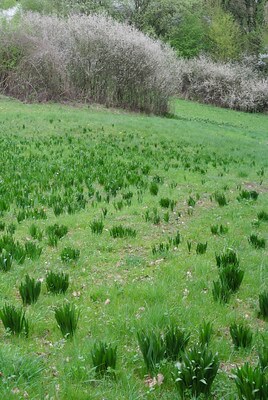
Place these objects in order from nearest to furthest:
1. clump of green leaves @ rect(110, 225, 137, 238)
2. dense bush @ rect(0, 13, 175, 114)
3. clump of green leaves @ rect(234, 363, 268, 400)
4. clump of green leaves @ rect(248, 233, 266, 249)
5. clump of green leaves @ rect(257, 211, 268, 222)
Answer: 1. clump of green leaves @ rect(234, 363, 268, 400)
2. clump of green leaves @ rect(248, 233, 266, 249)
3. clump of green leaves @ rect(110, 225, 137, 238)
4. clump of green leaves @ rect(257, 211, 268, 222)
5. dense bush @ rect(0, 13, 175, 114)

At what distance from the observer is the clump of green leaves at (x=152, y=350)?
3.14 metres

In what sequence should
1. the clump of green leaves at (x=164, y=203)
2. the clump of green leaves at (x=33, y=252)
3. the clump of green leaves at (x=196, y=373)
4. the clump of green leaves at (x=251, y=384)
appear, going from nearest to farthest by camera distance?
the clump of green leaves at (x=251, y=384)
the clump of green leaves at (x=196, y=373)
the clump of green leaves at (x=33, y=252)
the clump of green leaves at (x=164, y=203)

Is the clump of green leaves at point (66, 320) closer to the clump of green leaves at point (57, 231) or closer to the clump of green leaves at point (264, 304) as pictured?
the clump of green leaves at point (264, 304)

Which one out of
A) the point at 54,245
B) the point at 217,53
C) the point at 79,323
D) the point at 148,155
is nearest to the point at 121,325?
the point at 79,323

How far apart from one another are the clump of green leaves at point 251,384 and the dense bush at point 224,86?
43.7 m

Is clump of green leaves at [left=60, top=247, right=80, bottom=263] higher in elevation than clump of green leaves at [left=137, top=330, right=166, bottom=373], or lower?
lower

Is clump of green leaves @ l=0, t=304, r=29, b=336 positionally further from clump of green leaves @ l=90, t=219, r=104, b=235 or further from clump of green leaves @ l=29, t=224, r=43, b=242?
clump of green leaves @ l=90, t=219, r=104, b=235

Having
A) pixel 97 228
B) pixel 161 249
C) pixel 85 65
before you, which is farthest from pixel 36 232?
pixel 85 65

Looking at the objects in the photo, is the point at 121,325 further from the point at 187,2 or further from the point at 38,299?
the point at 187,2

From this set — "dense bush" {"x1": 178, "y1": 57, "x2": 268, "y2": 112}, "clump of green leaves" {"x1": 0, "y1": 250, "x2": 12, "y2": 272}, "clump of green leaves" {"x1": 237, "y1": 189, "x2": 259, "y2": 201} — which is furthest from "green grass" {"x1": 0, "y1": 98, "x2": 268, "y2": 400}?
"dense bush" {"x1": 178, "y1": 57, "x2": 268, "y2": 112}

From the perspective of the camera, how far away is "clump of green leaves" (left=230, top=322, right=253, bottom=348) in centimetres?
349

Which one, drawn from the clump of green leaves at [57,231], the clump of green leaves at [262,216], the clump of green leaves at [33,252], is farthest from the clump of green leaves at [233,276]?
the clump of green leaves at [262,216]

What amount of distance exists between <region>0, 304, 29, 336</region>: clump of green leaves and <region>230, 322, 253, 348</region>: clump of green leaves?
4.87ft

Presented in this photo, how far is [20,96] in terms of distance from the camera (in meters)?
27.1
